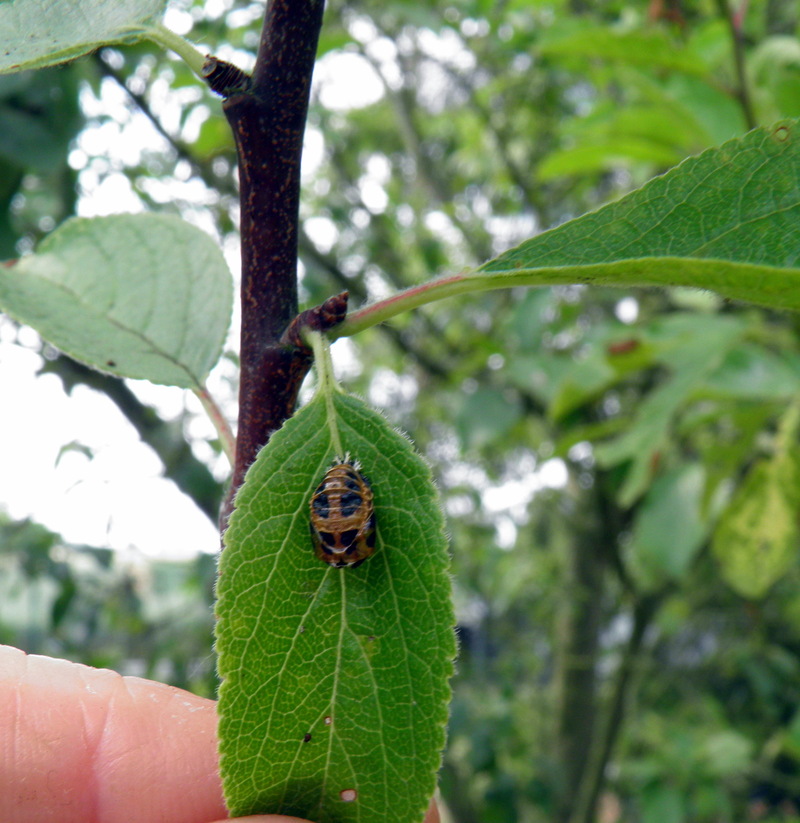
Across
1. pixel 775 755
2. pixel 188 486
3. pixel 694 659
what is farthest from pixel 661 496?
pixel 694 659

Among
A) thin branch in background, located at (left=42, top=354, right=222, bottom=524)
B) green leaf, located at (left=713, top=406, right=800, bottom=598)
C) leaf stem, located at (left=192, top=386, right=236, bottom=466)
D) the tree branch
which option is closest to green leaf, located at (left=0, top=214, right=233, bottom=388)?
leaf stem, located at (left=192, top=386, right=236, bottom=466)

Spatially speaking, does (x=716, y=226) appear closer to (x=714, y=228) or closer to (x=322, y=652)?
(x=714, y=228)

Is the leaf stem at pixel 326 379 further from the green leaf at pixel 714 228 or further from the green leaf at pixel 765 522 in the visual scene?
the green leaf at pixel 765 522

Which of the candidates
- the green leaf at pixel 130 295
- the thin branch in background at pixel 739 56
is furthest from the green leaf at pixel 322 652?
the thin branch in background at pixel 739 56

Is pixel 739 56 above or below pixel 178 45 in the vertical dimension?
above

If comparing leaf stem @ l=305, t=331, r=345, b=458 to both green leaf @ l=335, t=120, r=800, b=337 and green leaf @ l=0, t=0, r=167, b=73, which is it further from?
green leaf @ l=0, t=0, r=167, b=73

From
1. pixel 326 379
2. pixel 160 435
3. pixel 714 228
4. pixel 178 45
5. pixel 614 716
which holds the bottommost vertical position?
pixel 614 716

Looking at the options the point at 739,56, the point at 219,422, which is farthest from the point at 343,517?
the point at 739,56
